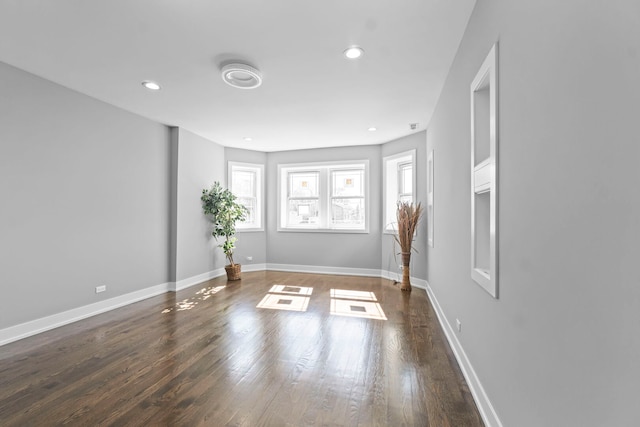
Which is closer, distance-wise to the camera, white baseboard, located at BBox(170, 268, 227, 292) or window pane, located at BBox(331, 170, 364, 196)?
white baseboard, located at BBox(170, 268, 227, 292)

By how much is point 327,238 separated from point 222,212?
220 cm

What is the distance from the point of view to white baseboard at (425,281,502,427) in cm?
170

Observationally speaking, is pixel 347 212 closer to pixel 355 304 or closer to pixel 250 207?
pixel 250 207

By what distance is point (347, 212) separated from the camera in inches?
250

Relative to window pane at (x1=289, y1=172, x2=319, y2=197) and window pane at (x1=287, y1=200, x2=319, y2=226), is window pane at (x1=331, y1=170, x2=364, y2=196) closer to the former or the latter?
window pane at (x1=289, y1=172, x2=319, y2=197)

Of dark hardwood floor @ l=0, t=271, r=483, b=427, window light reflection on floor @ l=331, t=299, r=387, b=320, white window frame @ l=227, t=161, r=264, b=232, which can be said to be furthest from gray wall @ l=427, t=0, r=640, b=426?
white window frame @ l=227, t=161, r=264, b=232

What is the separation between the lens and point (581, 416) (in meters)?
0.90

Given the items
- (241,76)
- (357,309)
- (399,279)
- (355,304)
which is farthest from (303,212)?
(241,76)

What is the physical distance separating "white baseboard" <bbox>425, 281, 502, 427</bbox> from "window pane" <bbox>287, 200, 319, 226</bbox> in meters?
3.80

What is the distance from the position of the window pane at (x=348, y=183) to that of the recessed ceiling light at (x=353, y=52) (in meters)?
3.61

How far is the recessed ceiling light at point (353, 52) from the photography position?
259cm

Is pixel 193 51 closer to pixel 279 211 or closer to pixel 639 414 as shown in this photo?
pixel 639 414

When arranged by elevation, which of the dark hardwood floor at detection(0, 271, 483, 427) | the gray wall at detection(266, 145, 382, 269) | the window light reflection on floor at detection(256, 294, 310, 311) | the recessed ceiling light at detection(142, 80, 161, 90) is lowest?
the dark hardwood floor at detection(0, 271, 483, 427)

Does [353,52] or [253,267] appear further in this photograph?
[253,267]
